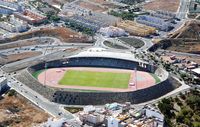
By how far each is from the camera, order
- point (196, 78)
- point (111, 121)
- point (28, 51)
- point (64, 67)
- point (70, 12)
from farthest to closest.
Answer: point (70, 12) < point (28, 51) < point (64, 67) < point (196, 78) < point (111, 121)

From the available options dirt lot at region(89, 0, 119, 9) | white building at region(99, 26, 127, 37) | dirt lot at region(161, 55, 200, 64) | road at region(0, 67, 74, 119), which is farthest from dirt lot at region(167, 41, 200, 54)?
dirt lot at region(89, 0, 119, 9)

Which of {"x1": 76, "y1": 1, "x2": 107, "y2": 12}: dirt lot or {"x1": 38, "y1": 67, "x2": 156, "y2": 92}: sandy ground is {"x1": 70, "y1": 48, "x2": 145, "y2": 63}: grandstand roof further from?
{"x1": 76, "y1": 1, "x2": 107, "y2": 12}: dirt lot

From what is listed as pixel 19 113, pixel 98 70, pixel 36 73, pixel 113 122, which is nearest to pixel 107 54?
pixel 98 70

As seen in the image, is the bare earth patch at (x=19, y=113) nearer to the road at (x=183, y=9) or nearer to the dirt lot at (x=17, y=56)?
the dirt lot at (x=17, y=56)

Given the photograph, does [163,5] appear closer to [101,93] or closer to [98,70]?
[98,70]

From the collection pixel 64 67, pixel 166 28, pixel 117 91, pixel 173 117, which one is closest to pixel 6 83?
pixel 64 67

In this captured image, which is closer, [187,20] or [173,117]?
[173,117]

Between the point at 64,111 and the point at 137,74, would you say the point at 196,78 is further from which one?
the point at 64,111
